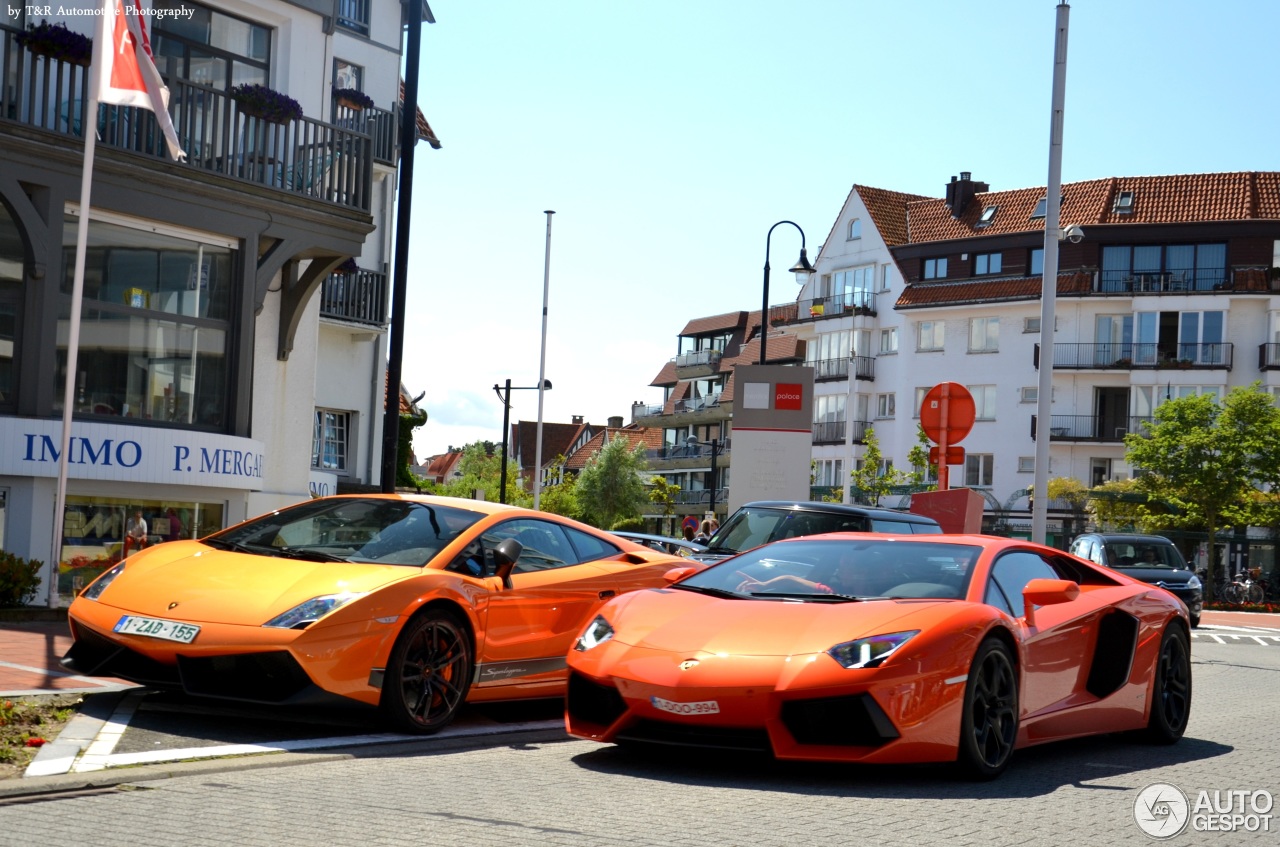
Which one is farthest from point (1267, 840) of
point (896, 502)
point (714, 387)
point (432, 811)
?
point (714, 387)

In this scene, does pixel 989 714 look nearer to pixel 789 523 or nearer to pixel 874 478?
pixel 789 523

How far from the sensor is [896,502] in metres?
71.9

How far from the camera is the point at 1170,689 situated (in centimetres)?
1023

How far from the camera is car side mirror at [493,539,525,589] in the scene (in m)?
9.40

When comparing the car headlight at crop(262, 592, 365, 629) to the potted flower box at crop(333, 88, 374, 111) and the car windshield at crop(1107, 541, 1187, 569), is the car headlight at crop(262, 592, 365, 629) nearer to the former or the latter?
the potted flower box at crop(333, 88, 374, 111)

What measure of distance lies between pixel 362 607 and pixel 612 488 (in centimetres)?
9697

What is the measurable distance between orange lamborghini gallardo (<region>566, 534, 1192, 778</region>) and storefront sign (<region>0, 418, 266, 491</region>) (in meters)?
8.85

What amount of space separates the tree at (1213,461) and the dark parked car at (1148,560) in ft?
76.6

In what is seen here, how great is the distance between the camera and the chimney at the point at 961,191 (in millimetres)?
81062

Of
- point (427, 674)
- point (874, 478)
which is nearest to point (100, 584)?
point (427, 674)

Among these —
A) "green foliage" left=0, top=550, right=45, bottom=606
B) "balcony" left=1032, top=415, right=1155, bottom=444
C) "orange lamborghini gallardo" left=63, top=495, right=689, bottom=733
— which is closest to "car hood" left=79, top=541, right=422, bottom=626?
"orange lamborghini gallardo" left=63, top=495, right=689, bottom=733

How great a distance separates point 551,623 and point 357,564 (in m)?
1.48

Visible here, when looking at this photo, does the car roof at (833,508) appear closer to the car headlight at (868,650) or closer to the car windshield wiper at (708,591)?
the car windshield wiper at (708,591)

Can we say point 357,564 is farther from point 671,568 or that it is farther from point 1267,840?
point 1267,840
